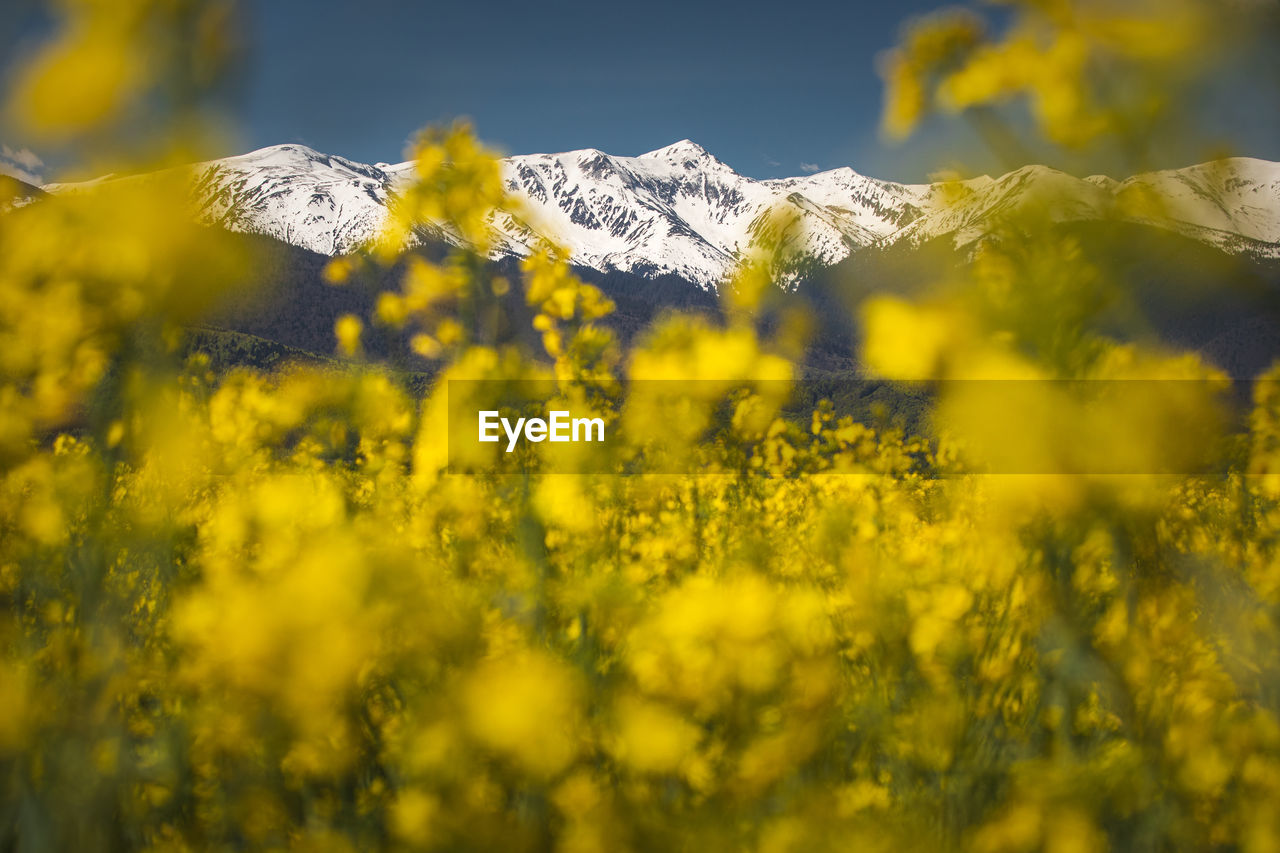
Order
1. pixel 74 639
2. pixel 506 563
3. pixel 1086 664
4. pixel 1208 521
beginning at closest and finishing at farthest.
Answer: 1. pixel 1086 664
2. pixel 74 639
3. pixel 1208 521
4. pixel 506 563

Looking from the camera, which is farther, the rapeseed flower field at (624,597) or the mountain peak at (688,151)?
the mountain peak at (688,151)

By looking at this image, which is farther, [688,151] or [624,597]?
[688,151]

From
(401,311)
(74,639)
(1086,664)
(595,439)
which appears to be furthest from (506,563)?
(1086,664)

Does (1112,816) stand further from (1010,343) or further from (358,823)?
(358,823)

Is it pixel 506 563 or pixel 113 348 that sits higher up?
pixel 113 348

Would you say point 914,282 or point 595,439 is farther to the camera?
point 595,439

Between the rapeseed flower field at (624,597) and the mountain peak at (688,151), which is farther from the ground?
the mountain peak at (688,151)

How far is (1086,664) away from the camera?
1.32 meters

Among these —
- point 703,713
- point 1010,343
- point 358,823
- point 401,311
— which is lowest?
point 358,823

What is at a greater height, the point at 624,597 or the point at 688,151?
the point at 688,151

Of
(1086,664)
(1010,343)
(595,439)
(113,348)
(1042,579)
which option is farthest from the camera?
(595,439)

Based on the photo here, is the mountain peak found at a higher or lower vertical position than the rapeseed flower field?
higher

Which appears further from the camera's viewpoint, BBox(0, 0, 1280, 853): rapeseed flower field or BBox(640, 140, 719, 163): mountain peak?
BBox(640, 140, 719, 163): mountain peak

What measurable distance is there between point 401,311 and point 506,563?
2454 mm
